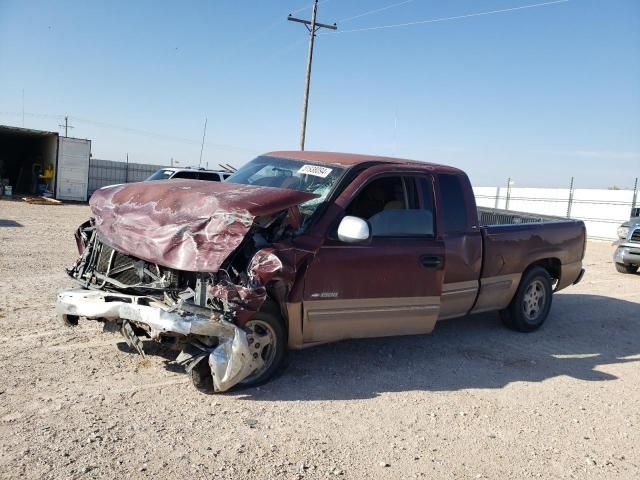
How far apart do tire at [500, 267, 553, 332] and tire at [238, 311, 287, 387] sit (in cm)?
347

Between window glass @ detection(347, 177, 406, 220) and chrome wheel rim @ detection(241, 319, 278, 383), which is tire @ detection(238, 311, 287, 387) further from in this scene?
window glass @ detection(347, 177, 406, 220)

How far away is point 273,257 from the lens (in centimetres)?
402

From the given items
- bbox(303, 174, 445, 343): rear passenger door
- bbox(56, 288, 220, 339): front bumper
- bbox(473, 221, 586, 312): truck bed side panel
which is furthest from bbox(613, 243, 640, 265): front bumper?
bbox(56, 288, 220, 339): front bumper

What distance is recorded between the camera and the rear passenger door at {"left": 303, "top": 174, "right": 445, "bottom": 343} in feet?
14.7

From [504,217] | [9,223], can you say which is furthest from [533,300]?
[9,223]

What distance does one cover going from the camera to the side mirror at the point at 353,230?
4316 mm

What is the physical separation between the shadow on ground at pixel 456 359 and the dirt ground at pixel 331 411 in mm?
24

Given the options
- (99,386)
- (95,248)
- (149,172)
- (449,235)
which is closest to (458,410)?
(449,235)

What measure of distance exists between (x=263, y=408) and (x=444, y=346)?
8.65 ft

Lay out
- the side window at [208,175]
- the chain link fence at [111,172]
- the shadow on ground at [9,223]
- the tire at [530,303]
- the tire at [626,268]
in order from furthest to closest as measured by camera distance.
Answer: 1. the chain link fence at [111,172]
2. the side window at [208,175]
3. the shadow on ground at [9,223]
4. the tire at [626,268]
5. the tire at [530,303]

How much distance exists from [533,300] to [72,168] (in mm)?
24587

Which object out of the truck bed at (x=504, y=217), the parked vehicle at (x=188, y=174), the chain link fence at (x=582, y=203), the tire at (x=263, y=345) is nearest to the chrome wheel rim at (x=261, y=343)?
the tire at (x=263, y=345)

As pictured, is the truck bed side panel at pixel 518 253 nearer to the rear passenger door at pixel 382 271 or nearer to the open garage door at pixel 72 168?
the rear passenger door at pixel 382 271

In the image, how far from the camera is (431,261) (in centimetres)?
509
